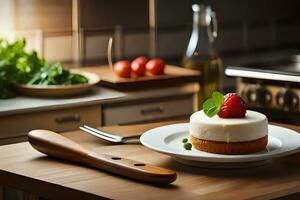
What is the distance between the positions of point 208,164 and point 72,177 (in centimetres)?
36

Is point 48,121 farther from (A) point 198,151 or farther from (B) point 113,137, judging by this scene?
(A) point 198,151

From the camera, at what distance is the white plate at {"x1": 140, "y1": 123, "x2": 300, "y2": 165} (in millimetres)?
2018

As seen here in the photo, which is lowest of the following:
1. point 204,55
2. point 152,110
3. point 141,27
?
point 152,110

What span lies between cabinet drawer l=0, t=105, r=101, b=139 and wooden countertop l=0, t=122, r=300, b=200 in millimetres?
848

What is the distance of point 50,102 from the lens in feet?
10.6

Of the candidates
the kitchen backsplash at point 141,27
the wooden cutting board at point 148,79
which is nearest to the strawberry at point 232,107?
the wooden cutting board at point 148,79

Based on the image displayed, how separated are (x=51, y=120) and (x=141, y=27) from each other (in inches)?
45.7

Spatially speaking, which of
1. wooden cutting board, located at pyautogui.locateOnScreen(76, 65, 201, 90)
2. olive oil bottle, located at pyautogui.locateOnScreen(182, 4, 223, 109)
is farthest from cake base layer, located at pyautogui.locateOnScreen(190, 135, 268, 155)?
olive oil bottle, located at pyautogui.locateOnScreen(182, 4, 223, 109)

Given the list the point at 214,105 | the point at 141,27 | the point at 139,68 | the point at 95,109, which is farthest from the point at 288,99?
the point at 214,105

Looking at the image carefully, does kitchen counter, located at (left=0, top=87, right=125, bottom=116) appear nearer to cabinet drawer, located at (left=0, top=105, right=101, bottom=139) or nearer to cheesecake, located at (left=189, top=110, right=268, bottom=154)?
cabinet drawer, located at (left=0, top=105, right=101, bottom=139)

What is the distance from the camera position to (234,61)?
14.9 ft

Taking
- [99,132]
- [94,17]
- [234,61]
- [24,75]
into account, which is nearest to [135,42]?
[94,17]

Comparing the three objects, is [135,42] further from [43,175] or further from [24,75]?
[43,175]

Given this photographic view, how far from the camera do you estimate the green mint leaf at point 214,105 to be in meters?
2.11
